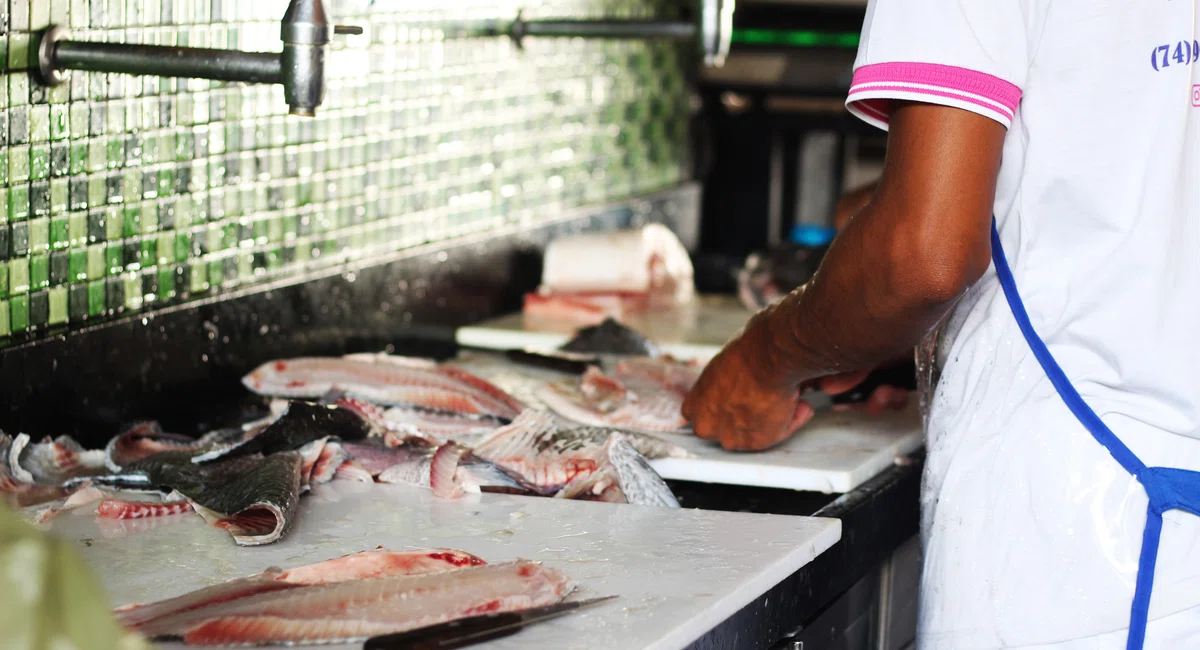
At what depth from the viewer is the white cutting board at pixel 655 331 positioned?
10.1 feet

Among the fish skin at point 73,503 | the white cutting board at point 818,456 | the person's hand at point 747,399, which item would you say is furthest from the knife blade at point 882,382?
the fish skin at point 73,503

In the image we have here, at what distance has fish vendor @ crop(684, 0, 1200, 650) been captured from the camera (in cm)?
165

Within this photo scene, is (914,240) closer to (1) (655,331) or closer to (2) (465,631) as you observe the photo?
(2) (465,631)

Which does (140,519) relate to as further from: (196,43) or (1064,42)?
(1064,42)

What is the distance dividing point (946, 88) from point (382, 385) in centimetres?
113

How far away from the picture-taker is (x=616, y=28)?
3.12 m

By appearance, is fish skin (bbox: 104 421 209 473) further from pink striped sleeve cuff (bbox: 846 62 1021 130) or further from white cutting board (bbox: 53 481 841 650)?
pink striped sleeve cuff (bbox: 846 62 1021 130)

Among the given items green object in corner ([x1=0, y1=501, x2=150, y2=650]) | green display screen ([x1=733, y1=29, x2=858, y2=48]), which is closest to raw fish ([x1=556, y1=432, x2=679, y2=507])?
green object in corner ([x1=0, y1=501, x2=150, y2=650])

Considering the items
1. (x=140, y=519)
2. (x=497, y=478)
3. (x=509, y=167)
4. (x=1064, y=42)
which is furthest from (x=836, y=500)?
(x=509, y=167)

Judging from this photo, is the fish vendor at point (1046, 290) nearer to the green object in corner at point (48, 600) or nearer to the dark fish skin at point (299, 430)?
the dark fish skin at point (299, 430)

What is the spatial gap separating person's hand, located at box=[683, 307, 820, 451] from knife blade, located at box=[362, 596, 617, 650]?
72cm

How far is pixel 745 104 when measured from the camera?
472 centimetres

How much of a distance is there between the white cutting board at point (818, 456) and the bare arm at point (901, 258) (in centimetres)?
17

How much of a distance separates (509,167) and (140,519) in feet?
5.79
